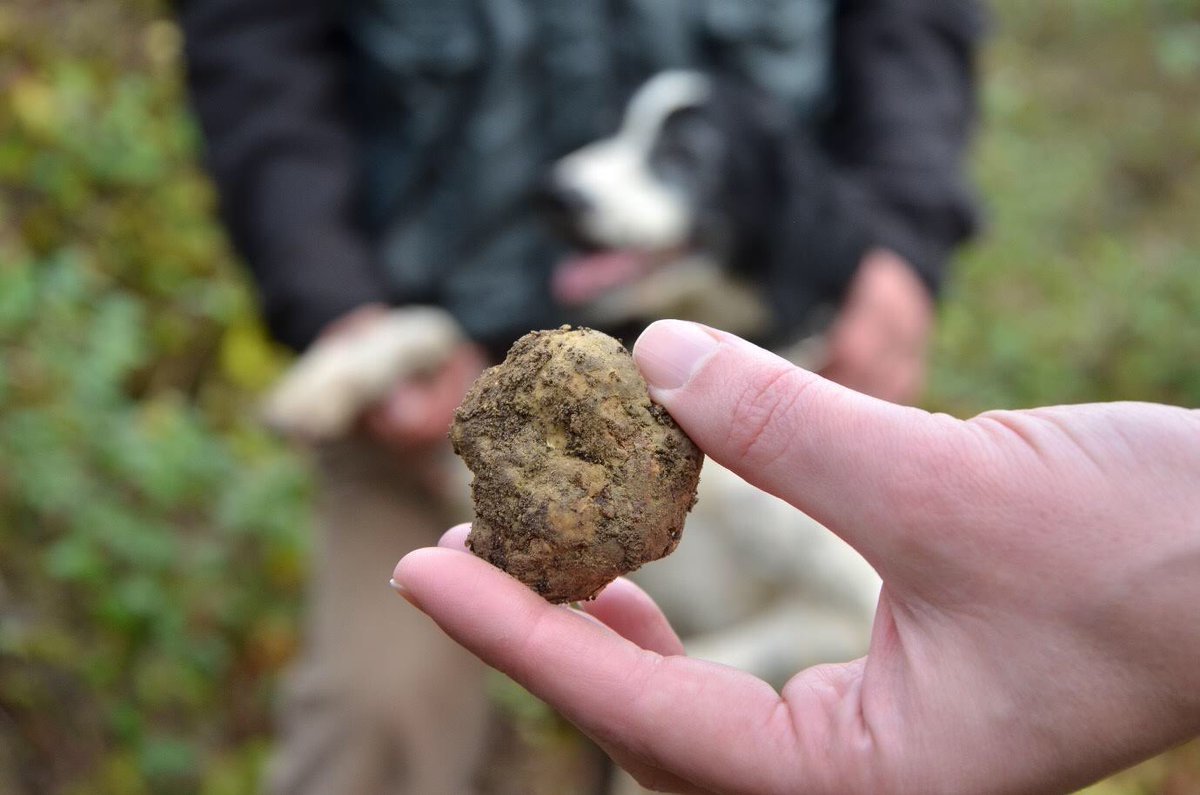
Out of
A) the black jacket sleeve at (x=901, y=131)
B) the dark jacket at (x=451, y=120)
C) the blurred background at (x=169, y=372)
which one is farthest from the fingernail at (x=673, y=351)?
the blurred background at (x=169, y=372)

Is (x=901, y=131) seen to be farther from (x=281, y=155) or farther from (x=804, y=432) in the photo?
(x=804, y=432)

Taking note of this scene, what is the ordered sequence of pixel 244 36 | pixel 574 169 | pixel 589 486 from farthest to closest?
pixel 244 36 → pixel 574 169 → pixel 589 486

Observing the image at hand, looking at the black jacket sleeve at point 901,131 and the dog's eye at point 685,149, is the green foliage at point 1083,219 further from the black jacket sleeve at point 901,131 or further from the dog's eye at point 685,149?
the dog's eye at point 685,149

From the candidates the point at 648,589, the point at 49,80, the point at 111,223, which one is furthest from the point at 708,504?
the point at 49,80

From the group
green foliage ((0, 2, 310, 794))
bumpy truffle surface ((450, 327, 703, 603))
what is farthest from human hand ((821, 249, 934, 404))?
green foliage ((0, 2, 310, 794))

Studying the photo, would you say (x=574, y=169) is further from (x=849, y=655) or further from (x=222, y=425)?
(x=222, y=425)

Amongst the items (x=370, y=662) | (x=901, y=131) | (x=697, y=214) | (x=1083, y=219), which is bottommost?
(x=370, y=662)

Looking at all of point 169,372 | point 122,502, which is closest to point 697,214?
point 122,502
